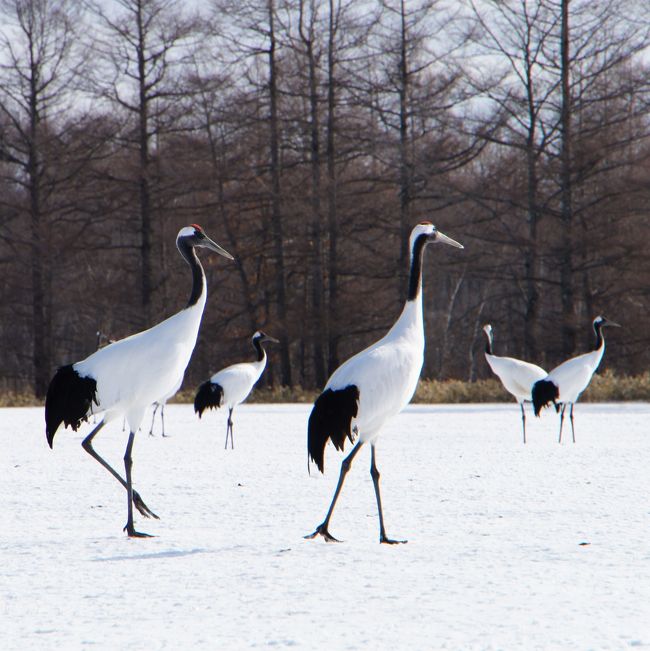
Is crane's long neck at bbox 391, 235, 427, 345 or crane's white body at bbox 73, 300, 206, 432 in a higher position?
crane's long neck at bbox 391, 235, 427, 345

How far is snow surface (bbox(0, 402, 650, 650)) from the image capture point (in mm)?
4141

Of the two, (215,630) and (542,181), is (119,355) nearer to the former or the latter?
(215,630)

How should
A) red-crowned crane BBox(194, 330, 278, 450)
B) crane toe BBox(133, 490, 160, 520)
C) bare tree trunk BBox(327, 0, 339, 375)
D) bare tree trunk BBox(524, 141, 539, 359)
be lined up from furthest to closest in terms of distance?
1. bare tree trunk BBox(327, 0, 339, 375)
2. bare tree trunk BBox(524, 141, 539, 359)
3. red-crowned crane BBox(194, 330, 278, 450)
4. crane toe BBox(133, 490, 160, 520)

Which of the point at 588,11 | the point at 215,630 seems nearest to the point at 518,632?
the point at 215,630

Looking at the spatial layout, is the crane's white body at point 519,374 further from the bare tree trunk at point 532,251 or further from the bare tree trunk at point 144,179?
the bare tree trunk at point 144,179

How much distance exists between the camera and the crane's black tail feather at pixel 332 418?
620 centimetres

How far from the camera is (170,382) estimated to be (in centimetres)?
701

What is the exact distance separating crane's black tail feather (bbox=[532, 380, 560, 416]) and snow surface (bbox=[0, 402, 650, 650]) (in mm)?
2641

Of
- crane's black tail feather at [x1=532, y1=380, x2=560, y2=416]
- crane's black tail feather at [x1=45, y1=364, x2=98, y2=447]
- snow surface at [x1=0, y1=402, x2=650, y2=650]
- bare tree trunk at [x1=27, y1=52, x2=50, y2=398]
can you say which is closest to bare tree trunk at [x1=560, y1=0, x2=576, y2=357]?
crane's black tail feather at [x1=532, y1=380, x2=560, y2=416]

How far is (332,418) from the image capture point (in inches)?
246

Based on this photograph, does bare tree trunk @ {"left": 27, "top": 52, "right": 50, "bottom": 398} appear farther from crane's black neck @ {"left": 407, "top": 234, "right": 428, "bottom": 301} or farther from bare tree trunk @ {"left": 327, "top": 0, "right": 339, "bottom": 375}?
crane's black neck @ {"left": 407, "top": 234, "right": 428, "bottom": 301}

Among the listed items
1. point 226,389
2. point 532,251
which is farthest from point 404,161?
point 226,389

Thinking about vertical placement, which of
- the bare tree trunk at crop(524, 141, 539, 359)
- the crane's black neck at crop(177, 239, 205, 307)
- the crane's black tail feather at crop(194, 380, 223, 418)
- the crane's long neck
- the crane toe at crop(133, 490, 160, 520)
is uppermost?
the bare tree trunk at crop(524, 141, 539, 359)

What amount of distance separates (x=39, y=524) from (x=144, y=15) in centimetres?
2305
